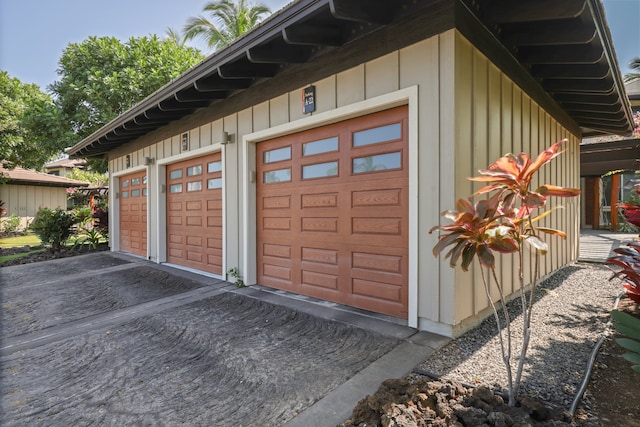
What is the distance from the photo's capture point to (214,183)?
223 inches

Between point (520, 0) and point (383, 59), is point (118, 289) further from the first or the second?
point (520, 0)

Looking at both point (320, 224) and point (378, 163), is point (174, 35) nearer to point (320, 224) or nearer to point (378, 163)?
point (320, 224)

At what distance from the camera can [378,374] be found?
7.40 ft

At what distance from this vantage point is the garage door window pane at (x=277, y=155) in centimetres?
447

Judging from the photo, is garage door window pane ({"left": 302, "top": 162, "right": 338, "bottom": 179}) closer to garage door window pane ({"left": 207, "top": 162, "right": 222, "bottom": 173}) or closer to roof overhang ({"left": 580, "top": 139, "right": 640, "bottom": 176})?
garage door window pane ({"left": 207, "top": 162, "right": 222, "bottom": 173})

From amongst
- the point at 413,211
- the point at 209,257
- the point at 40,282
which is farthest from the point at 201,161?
the point at 413,211

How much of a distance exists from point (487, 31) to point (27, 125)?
1388cm

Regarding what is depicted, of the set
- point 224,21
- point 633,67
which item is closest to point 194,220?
point 224,21

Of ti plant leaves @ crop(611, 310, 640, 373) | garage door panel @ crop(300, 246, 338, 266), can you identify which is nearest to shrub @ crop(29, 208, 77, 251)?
garage door panel @ crop(300, 246, 338, 266)

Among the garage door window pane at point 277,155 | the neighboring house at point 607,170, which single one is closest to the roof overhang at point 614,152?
the neighboring house at point 607,170

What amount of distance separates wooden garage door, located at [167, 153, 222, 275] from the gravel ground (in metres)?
4.09

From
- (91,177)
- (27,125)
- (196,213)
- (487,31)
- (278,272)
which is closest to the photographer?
(487,31)

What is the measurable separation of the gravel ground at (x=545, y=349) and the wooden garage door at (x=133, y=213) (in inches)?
294

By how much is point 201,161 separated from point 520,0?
16.9 ft
